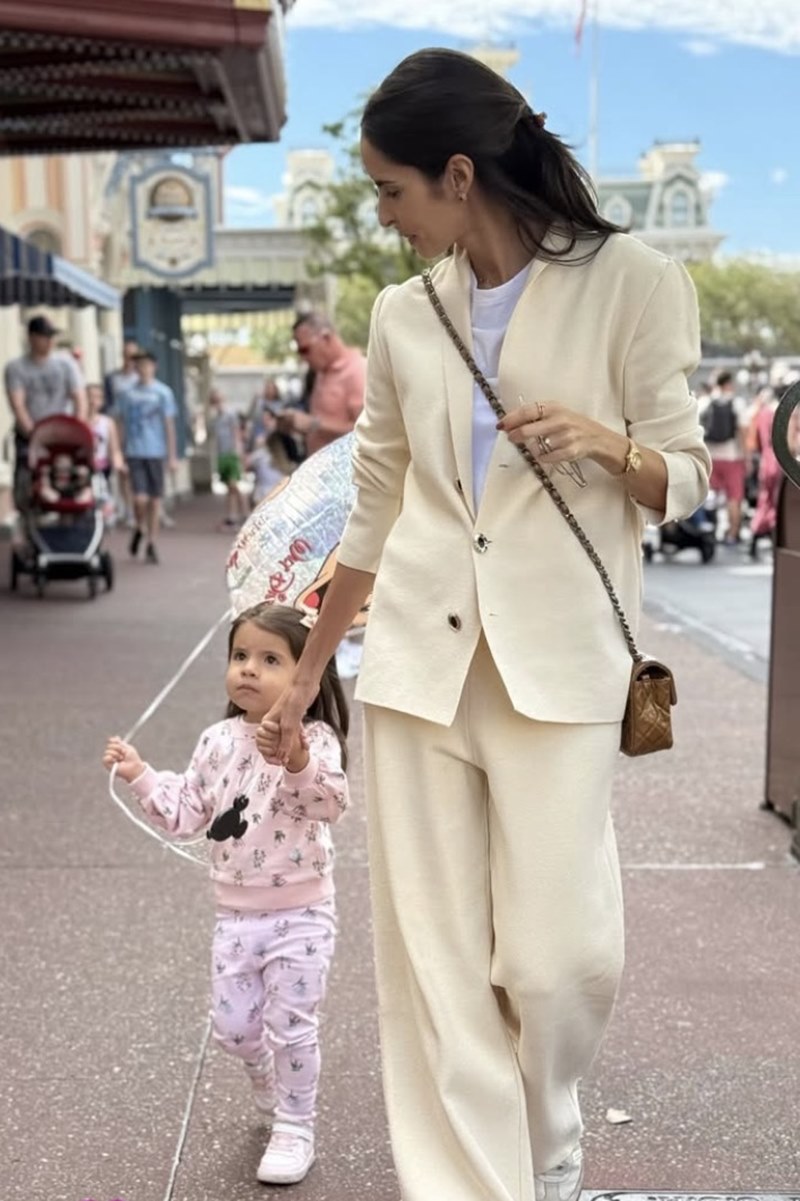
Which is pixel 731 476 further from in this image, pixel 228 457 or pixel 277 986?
pixel 277 986

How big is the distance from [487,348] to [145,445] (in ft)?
42.5

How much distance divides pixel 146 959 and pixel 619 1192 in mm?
1738

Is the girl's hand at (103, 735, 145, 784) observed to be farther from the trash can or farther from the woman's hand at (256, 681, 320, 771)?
the trash can

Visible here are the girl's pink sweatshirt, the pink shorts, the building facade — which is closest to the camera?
the girl's pink sweatshirt

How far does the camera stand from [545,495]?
8.46ft

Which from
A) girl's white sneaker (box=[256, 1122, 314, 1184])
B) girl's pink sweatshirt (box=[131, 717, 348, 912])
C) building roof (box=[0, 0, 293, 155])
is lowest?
girl's white sneaker (box=[256, 1122, 314, 1184])

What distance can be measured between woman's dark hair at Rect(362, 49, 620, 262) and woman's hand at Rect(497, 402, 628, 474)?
32 centimetres

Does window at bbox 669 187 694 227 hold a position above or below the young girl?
above

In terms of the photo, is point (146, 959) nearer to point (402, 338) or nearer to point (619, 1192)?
point (619, 1192)

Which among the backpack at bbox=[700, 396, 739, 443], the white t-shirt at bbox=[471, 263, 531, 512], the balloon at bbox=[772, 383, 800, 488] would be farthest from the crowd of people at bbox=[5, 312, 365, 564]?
the white t-shirt at bbox=[471, 263, 531, 512]

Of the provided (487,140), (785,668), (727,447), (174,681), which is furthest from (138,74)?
(727,447)

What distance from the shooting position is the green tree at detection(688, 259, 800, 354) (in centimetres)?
8475

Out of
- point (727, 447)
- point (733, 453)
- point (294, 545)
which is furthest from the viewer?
point (733, 453)

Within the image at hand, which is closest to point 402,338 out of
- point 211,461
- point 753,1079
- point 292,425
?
point 753,1079
